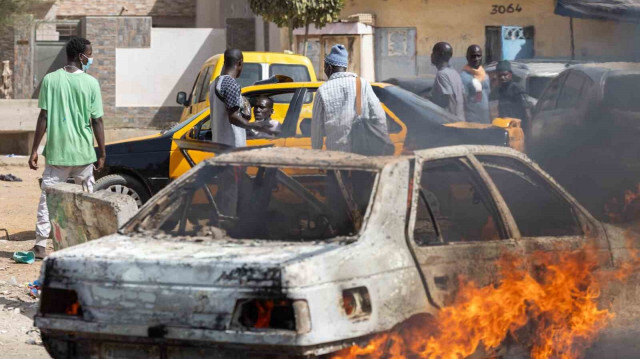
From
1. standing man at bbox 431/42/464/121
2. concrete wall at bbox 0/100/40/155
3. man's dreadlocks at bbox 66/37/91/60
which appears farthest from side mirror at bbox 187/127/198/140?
concrete wall at bbox 0/100/40/155

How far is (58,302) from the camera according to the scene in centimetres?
520

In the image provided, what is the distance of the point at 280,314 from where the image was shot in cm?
471

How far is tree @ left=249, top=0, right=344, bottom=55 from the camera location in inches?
878

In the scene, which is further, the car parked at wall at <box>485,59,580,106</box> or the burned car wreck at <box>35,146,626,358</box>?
the car parked at wall at <box>485,59,580,106</box>

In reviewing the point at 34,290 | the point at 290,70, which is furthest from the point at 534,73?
the point at 34,290

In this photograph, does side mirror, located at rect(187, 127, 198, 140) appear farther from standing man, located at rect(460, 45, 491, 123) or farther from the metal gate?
the metal gate

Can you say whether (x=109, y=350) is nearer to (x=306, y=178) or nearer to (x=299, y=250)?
(x=299, y=250)

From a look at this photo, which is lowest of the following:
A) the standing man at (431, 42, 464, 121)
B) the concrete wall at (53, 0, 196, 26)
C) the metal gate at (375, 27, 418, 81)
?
the standing man at (431, 42, 464, 121)

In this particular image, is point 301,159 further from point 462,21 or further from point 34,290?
point 462,21

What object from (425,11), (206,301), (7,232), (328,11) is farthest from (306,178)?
(425,11)

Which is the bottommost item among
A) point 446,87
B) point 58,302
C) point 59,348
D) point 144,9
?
point 59,348

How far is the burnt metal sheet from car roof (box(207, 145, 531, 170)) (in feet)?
56.9

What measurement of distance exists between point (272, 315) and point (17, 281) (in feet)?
16.3

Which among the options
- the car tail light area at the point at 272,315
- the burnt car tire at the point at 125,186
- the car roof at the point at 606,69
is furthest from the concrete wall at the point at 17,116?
the car tail light area at the point at 272,315
